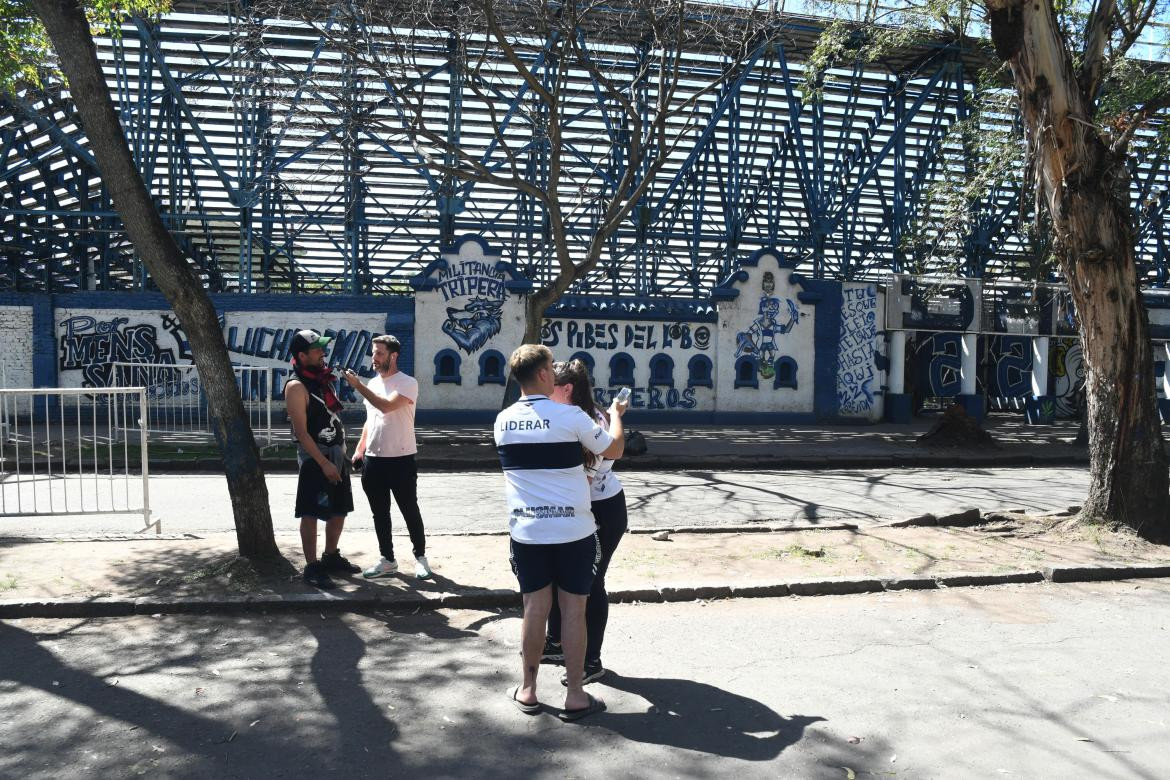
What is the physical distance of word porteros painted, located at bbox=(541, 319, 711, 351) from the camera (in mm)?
18703

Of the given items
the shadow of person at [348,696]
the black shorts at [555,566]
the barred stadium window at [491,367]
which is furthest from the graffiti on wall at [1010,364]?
the black shorts at [555,566]

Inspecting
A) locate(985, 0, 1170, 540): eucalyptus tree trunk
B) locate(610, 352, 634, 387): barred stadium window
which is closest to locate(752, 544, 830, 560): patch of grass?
locate(985, 0, 1170, 540): eucalyptus tree trunk

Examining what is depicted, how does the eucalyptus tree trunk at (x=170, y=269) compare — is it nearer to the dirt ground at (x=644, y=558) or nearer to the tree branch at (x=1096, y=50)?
the dirt ground at (x=644, y=558)

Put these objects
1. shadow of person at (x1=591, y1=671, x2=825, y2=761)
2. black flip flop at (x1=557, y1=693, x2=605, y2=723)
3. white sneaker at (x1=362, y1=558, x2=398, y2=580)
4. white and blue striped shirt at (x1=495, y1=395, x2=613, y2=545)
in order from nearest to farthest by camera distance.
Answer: shadow of person at (x1=591, y1=671, x2=825, y2=761), white and blue striped shirt at (x1=495, y1=395, x2=613, y2=545), black flip flop at (x1=557, y1=693, x2=605, y2=723), white sneaker at (x1=362, y1=558, x2=398, y2=580)

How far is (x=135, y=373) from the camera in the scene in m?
15.8

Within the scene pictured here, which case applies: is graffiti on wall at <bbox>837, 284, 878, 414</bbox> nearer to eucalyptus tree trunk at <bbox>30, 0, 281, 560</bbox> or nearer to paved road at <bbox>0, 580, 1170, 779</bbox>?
paved road at <bbox>0, 580, 1170, 779</bbox>

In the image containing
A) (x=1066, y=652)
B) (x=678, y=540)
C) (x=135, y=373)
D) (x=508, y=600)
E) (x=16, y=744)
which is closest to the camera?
(x=16, y=744)

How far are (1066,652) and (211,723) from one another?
4402mm

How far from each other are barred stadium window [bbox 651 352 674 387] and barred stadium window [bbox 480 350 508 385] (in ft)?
10.3

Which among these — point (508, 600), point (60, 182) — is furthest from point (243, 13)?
point (508, 600)

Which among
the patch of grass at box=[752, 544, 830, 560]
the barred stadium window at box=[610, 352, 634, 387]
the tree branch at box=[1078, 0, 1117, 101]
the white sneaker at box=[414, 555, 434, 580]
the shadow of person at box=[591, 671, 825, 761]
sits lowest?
the shadow of person at box=[591, 671, 825, 761]

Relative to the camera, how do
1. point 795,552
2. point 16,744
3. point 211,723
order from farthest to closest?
point 795,552 → point 211,723 → point 16,744

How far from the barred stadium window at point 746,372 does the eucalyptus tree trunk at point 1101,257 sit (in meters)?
11.5

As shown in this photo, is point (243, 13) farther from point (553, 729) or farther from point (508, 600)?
point (553, 729)
